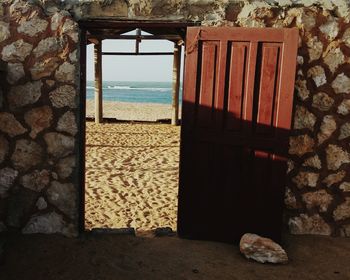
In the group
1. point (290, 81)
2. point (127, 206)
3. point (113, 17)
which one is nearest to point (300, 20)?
point (290, 81)

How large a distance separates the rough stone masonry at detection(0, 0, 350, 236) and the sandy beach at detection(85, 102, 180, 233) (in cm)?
131

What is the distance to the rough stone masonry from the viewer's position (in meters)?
3.92

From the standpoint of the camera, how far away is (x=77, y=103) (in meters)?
4.03

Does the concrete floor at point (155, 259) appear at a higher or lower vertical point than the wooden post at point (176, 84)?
lower

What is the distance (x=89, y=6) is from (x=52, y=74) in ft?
2.65

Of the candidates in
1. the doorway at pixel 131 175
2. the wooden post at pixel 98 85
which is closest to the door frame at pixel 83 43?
the doorway at pixel 131 175

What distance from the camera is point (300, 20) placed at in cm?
394

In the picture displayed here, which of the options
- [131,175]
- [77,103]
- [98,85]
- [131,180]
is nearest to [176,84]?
[98,85]

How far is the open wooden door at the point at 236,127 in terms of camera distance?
3863 millimetres

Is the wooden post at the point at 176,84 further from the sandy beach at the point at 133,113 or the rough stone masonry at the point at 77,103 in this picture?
the rough stone masonry at the point at 77,103

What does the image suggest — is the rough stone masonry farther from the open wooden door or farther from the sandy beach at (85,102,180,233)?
the sandy beach at (85,102,180,233)

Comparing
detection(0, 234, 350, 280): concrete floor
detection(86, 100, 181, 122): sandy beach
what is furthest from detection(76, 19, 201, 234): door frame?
detection(86, 100, 181, 122): sandy beach

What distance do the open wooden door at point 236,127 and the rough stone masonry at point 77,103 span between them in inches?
10.8

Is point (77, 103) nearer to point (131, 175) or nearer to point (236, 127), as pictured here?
point (236, 127)
